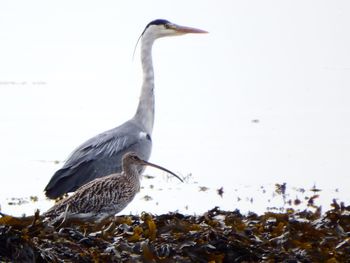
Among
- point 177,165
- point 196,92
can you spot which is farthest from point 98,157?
point 196,92

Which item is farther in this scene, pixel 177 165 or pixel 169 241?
pixel 177 165

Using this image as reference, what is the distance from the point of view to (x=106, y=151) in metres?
10.4

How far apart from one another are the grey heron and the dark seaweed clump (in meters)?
2.55

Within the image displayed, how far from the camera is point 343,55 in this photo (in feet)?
60.1

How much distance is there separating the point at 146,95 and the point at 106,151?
1.21 metres

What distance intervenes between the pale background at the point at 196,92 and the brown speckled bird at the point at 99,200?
2.35m

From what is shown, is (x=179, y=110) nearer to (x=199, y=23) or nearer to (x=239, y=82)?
(x=239, y=82)

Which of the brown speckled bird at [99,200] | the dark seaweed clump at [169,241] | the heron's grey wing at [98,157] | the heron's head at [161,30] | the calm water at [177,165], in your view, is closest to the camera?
the dark seaweed clump at [169,241]

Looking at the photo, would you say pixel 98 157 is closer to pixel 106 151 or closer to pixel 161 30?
pixel 106 151

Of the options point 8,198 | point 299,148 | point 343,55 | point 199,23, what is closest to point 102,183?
point 8,198

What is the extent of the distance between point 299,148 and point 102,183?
18.1ft

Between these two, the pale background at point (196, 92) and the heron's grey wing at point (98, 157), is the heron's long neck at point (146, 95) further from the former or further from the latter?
the pale background at point (196, 92)

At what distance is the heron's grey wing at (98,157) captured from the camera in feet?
32.7

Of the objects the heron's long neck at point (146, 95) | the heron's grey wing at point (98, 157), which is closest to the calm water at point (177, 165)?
the heron's grey wing at point (98, 157)
